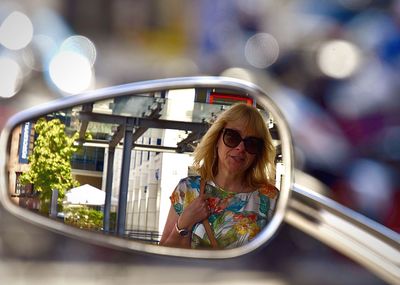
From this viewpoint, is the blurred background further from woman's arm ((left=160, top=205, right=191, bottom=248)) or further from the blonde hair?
woman's arm ((left=160, top=205, right=191, bottom=248))

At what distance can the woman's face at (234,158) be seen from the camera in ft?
5.86

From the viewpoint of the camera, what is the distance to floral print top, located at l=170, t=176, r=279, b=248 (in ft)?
5.77

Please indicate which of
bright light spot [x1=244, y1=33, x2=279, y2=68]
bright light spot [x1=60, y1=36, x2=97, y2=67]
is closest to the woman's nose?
bright light spot [x1=244, y1=33, x2=279, y2=68]

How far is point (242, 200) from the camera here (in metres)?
1.79

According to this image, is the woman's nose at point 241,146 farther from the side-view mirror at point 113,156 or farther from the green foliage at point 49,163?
the green foliage at point 49,163

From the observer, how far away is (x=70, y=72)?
67.4 inches

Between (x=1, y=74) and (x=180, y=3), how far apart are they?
0.54 m

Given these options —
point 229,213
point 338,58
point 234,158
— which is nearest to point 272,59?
point 338,58

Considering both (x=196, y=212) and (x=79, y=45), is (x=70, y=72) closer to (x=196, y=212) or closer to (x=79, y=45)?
(x=79, y=45)

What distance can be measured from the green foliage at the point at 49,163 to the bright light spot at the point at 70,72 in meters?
0.10

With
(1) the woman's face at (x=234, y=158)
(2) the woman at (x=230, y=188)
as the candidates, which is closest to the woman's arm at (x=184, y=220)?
(2) the woman at (x=230, y=188)

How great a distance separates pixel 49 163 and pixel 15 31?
38 centimetres

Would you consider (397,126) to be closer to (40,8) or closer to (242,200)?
(242,200)

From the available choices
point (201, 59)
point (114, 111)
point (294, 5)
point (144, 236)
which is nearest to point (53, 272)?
point (144, 236)
